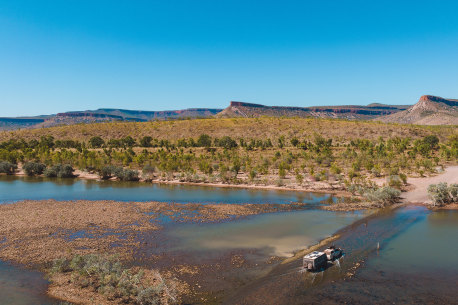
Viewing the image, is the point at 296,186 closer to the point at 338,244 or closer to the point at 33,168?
the point at 338,244

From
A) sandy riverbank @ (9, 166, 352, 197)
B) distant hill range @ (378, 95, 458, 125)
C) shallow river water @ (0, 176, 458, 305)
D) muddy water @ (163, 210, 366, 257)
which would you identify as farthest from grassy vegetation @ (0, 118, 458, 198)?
distant hill range @ (378, 95, 458, 125)

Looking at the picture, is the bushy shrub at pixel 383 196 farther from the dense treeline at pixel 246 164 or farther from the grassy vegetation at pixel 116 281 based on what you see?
the grassy vegetation at pixel 116 281

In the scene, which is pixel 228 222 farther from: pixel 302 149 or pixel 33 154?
pixel 33 154

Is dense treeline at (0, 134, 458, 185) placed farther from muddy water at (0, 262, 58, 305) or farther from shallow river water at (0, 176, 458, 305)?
muddy water at (0, 262, 58, 305)

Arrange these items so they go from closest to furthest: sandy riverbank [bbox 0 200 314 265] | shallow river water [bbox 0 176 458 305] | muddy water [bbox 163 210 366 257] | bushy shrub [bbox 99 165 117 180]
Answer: shallow river water [bbox 0 176 458 305], sandy riverbank [bbox 0 200 314 265], muddy water [bbox 163 210 366 257], bushy shrub [bbox 99 165 117 180]

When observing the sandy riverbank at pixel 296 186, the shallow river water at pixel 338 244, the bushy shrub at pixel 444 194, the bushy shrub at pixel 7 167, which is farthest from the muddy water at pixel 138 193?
the bushy shrub at pixel 444 194

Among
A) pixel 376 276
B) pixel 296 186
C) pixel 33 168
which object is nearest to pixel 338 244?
pixel 376 276

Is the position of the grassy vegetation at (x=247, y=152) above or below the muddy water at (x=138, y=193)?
above

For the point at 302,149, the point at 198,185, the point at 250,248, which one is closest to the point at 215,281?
the point at 250,248
